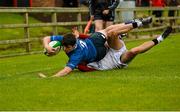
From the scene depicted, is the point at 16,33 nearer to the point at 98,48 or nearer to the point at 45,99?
the point at 98,48

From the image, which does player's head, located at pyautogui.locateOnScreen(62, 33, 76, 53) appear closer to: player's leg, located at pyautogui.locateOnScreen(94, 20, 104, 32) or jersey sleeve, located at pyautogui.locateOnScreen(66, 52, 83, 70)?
jersey sleeve, located at pyautogui.locateOnScreen(66, 52, 83, 70)

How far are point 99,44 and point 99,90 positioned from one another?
270 cm

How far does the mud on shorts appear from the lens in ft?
34.5

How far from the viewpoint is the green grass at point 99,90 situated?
7.00 metres

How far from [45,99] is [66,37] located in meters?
2.62

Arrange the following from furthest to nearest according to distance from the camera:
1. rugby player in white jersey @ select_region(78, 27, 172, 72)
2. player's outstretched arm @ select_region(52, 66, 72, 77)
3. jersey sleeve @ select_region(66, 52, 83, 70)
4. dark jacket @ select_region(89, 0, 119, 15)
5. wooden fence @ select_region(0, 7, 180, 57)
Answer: wooden fence @ select_region(0, 7, 180, 57) → dark jacket @ select_region(89, 0, 119, 15) → rugby player in white jersey @ select_region(78, 27, 172, 72) → jersey sleeve @ select_region(66, 52, 83, 70) → player's outstretched arm @ select_region(52, 66, 72, 77)

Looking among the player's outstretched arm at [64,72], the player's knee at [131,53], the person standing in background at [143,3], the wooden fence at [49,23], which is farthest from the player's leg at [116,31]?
the person standing in background at [143,3]

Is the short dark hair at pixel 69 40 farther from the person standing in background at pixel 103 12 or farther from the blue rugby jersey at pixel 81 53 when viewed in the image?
the person standing in background at pixel 103 12

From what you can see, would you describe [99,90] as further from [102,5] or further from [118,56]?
[102,5]

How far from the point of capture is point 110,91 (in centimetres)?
787

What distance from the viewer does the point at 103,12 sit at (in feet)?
47.0

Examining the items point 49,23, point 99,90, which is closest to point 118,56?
point 99,90

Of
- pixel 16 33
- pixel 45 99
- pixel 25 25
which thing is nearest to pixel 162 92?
pixel 45 99

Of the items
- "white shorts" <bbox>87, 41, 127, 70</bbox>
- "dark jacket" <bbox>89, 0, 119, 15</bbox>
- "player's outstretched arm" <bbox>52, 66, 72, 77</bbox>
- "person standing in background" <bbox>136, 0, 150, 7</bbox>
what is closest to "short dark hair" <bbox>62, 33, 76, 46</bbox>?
"player's outstretched arm" <bbox>52, 66, 72, 77</bbox>
